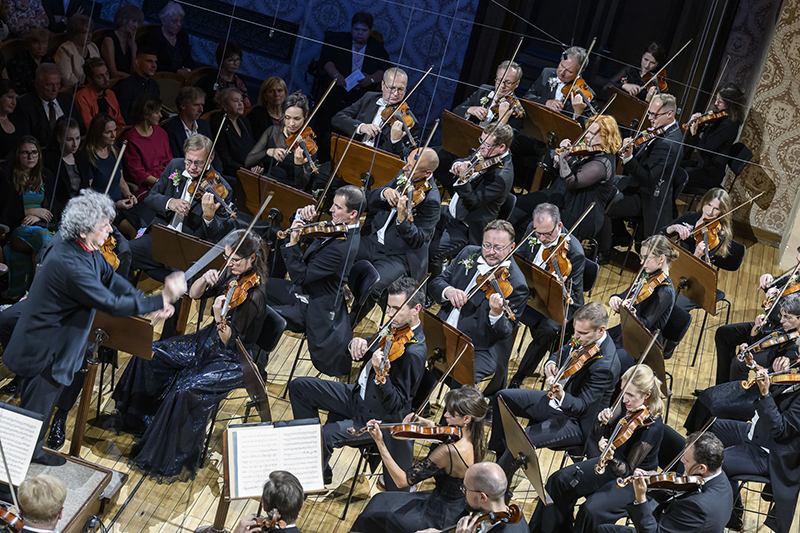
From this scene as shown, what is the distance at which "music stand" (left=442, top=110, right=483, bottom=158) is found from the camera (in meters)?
6.32

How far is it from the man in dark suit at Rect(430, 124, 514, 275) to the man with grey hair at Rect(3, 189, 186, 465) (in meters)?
2.58

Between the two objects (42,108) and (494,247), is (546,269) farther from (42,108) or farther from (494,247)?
(42,108)

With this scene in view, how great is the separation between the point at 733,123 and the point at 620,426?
3504 millimetres

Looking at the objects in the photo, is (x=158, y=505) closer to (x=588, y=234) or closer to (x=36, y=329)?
(x=36, y=329)

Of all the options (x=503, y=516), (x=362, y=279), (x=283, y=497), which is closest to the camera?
(x=283, y=497)

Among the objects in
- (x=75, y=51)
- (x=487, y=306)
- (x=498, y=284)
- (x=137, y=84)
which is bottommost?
(x=487, y=306)

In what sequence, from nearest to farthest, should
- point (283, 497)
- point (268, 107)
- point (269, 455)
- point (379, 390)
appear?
point (283, 497), point (269, 455), point (379, 390), point (268, 107)

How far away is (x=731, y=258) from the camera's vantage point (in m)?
6.43

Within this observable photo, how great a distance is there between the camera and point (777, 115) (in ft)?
22.5

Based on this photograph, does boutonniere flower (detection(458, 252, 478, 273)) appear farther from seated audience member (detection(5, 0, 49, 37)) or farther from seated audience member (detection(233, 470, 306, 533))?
seated audience member (detection(5, 0, 49, 37))

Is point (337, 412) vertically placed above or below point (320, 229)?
below

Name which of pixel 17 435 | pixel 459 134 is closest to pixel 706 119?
pixel 459 134

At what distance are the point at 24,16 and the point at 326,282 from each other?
8.72 feet

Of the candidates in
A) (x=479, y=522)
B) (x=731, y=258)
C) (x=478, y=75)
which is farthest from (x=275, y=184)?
(x=731, y=258)
